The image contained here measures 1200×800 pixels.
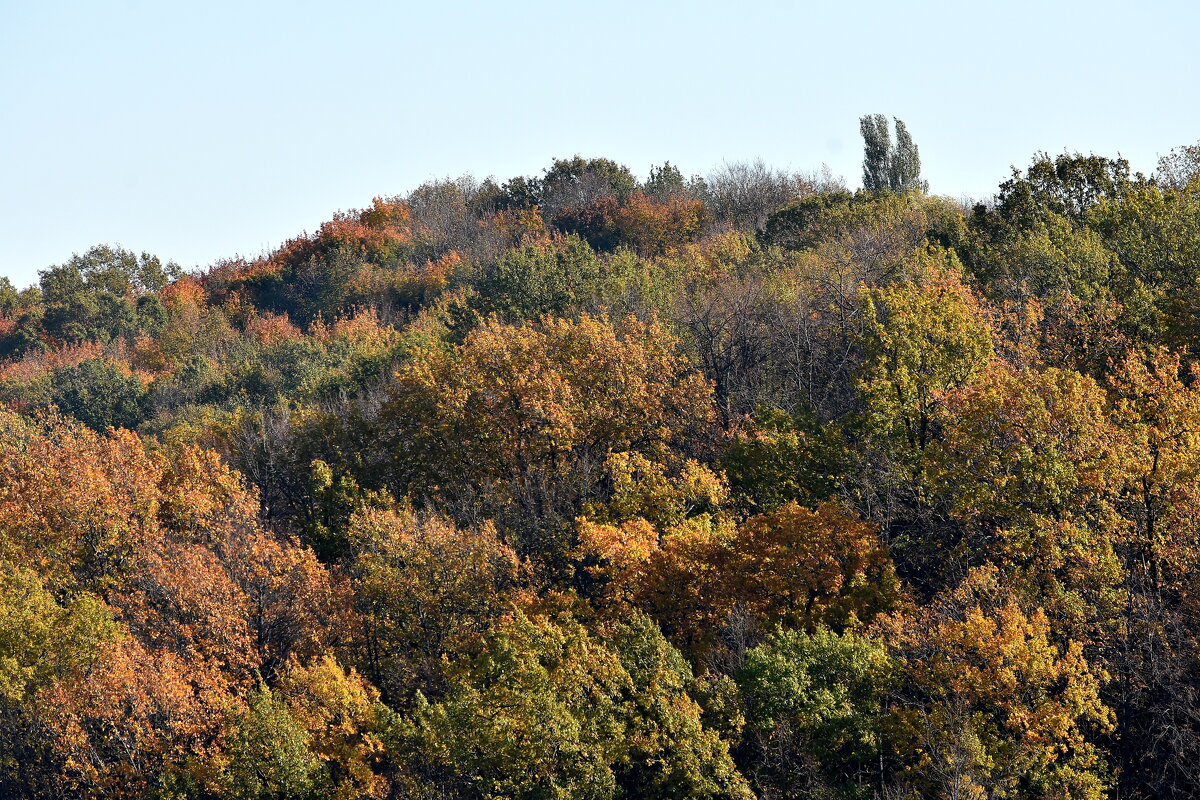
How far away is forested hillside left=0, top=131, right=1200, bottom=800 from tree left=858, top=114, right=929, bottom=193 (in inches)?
864

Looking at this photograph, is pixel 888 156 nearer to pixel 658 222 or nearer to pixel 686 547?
pixel 658 222

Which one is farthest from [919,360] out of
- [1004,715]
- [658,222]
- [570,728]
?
[658,222]

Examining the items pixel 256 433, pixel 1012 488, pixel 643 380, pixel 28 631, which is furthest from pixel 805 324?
pixel 28 631

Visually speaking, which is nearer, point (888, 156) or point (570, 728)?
point (570, 728)

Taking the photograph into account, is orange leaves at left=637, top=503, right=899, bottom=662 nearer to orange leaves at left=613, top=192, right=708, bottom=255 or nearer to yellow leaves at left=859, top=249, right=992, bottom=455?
yellow leaves at left=859, top=249, right=992, bottom=455

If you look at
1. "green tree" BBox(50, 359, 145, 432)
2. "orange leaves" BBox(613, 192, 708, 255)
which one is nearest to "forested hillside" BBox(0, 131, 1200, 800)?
"green tree" BBox(50, 359, 145, 432)

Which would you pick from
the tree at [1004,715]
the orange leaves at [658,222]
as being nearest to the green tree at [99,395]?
the orange leaves at [658,222]

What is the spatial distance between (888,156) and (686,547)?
59.5 m

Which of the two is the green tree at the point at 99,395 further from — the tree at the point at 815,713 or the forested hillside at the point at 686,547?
the tree at the point at 815,713

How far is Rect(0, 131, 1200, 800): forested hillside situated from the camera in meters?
31.9

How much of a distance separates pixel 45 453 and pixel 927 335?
3791cm

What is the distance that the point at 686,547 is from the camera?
135ft

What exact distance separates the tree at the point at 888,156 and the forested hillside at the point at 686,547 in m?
22.0

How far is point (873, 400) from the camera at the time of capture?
40750 millimetres
